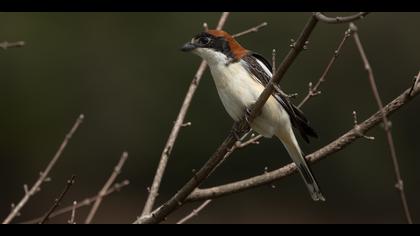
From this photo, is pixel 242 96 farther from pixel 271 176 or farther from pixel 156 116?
pixel 156 116

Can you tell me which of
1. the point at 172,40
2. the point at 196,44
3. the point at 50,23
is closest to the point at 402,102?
the point at 196,44

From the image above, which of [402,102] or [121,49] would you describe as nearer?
[402,102]

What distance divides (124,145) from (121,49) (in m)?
1.60

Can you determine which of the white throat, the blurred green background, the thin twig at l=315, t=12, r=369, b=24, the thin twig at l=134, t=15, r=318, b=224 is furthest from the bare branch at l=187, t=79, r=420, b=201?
the blurred green background

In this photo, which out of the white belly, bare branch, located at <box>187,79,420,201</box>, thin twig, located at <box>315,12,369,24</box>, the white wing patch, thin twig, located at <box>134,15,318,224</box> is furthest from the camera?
the white wing patch

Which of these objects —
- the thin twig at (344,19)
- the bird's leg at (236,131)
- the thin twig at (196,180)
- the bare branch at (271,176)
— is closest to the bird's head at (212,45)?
the bird's leg at (236,131)

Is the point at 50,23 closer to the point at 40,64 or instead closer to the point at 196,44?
the point at 40,64

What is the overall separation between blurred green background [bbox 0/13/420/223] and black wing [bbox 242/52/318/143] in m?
6.80

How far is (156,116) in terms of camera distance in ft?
38.8

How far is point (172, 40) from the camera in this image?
11.9 meters

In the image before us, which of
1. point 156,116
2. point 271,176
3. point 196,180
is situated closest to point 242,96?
point 271,176

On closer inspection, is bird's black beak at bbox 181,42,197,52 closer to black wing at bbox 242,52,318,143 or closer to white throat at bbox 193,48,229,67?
white throat at bbox 193,48,229,67

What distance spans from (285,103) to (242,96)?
0.30m

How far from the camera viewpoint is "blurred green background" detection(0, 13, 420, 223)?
11391 mm
